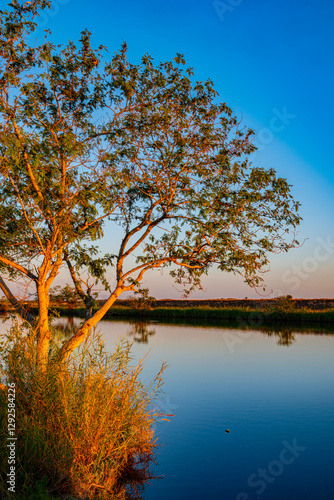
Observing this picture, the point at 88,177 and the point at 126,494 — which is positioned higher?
the point at 88,177

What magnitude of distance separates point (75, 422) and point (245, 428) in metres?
5.61

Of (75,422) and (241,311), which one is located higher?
(241,311)

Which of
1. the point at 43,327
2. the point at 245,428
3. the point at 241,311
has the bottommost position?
the point at 245,428

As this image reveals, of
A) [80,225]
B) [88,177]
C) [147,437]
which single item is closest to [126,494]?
[147,437]

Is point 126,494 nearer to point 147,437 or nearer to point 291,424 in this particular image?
point 147,437

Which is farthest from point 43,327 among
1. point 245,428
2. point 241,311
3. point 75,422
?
point 241,311

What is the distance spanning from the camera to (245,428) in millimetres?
10070

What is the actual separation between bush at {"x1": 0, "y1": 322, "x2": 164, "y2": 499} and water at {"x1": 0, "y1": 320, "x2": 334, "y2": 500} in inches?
38.7

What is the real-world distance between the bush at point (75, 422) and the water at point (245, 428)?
982 mm

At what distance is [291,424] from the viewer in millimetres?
10453

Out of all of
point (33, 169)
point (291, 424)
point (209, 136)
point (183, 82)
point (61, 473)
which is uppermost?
point (183, 82)

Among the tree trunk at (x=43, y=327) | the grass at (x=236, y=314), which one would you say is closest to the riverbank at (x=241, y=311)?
the grass at (x=236, y=314)

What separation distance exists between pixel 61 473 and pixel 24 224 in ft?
16.5

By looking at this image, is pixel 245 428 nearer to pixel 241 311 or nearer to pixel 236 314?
pixel 241 311
